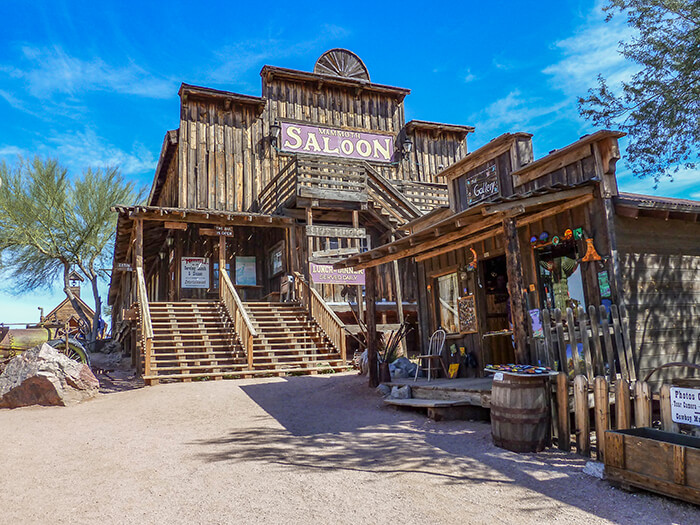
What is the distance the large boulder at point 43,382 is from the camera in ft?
30.5

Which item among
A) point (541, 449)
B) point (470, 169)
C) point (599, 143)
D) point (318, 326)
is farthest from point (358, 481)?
point (318, 326)

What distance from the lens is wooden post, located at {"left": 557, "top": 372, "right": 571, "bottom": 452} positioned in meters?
5.34

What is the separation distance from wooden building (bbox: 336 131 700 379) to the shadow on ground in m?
1.26

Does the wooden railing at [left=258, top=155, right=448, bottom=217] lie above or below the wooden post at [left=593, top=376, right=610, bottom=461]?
above

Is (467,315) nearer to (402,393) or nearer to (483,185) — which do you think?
(402,393)

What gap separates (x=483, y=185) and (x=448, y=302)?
2329mm

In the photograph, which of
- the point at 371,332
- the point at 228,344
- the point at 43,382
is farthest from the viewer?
the point at 228,344

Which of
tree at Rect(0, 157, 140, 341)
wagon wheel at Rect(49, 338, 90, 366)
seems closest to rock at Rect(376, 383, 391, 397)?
wagon wheel at Rect(49, 338, 90, 366)

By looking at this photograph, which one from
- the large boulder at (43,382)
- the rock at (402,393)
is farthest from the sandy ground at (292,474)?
the large boulder at (43,382)

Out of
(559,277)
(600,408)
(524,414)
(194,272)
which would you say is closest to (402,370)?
(559,277)

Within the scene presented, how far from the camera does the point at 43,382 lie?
366 inches

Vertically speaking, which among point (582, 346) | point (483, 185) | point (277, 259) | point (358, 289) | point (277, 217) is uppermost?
point (277, 217)

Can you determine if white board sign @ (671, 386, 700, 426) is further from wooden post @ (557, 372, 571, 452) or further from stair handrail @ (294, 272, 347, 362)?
stair handrail @ (294, 272, 347, 362)

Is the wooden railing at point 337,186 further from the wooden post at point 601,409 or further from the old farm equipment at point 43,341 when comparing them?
the wooden post at point 601,409
